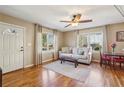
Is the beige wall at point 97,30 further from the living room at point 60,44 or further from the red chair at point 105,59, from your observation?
the red chair at point 105,59

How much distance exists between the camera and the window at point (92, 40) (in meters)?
6.50

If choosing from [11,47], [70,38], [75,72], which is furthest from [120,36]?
[11,47]

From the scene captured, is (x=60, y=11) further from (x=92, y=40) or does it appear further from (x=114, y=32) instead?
(x=92, y=40)

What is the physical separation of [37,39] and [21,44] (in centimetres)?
108

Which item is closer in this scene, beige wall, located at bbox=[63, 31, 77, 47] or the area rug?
the area rug

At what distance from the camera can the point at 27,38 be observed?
5113 mm

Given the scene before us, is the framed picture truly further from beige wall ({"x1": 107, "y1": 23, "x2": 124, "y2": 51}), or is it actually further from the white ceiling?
the white ceiling

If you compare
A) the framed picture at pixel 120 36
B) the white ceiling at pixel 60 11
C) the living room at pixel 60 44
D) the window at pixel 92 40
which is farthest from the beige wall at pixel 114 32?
the white ceiling at pixel 60 11

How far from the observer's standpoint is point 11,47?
4281 millimetres

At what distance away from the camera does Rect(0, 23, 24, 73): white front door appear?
3.95 meters

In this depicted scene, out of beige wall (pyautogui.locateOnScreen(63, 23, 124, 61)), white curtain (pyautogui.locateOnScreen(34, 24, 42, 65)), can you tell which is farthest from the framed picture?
white curtain (pyautogui.locateOnScreen(34, 24, 42, 65))
